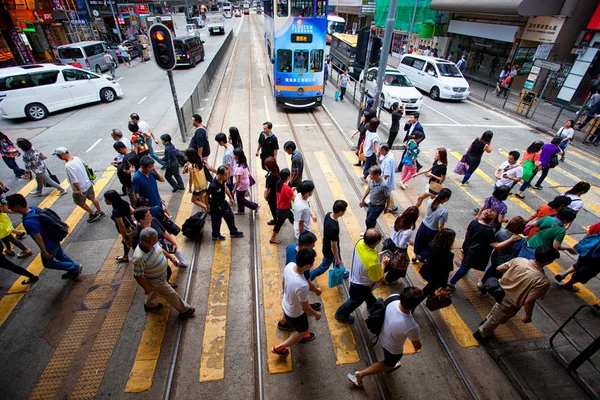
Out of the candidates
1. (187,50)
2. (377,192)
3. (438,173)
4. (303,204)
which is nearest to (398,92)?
(438,173)

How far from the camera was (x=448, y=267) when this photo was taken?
13.2 feet

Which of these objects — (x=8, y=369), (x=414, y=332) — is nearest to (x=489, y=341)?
(x=414, y=332)

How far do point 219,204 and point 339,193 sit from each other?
3578 millimetres

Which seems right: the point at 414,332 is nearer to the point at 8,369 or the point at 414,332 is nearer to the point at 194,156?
the point at 194,156

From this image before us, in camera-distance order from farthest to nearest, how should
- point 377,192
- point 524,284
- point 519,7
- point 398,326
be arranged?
1. point 519,7
2. point 377,192
3. point 524,284
4. point 398,326

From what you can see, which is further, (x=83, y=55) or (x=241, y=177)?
(x=83, y=55)

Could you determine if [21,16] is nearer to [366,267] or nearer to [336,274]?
[336,274]

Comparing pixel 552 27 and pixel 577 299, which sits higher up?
pixel 552 27

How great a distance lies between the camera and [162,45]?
809cm

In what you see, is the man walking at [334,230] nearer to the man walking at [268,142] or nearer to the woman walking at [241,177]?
the woman walking at [241,177]

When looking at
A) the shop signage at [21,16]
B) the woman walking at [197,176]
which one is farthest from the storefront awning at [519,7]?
the shop signage at [21,16]

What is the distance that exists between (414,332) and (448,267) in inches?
51.9

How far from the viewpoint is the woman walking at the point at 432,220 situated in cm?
474

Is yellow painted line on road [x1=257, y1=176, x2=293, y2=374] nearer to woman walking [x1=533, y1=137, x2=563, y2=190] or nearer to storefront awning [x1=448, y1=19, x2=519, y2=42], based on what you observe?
woman walking [x1=533, y1=137, x2=563, y2=190]
